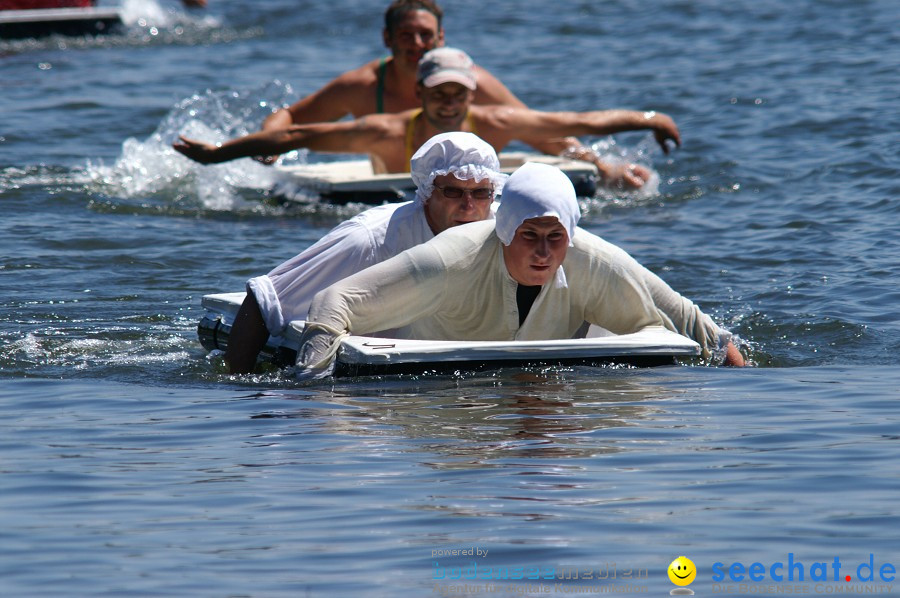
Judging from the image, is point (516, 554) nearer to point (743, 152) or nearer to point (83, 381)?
point (83, 381)

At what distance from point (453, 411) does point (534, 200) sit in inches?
→ 35.8

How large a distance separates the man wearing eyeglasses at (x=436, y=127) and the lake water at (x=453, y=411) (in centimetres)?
74

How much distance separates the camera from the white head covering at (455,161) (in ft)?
21.7

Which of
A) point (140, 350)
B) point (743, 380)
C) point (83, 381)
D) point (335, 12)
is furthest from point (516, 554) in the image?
point (335, 12)

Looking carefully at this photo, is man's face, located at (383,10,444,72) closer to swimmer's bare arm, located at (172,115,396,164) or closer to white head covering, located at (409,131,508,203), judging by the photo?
swimmer's bare arm, located at (172,115,396,164)

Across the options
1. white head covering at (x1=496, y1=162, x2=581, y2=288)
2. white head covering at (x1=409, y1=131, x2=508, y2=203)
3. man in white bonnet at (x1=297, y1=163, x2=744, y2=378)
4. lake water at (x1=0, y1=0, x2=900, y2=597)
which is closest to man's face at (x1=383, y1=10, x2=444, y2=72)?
lake water at (x1=0, y1=0, x2=900, y2=597)

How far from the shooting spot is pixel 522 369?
668 centimetres

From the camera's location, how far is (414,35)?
451 inches

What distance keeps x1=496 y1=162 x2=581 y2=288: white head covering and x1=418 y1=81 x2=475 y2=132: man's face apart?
346 cm

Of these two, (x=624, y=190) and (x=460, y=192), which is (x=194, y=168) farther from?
(x=460, y=192)

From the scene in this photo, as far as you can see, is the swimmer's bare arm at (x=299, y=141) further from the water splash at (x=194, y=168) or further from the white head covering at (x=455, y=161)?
the white head covering at (x=455, y=161)

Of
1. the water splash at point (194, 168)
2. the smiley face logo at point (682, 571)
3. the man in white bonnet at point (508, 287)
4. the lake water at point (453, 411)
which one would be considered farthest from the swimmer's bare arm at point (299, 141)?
the smiley face logo at point (682, 571)

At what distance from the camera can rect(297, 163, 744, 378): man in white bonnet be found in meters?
6.21

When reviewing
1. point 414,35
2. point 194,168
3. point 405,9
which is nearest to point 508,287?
point 414,35
